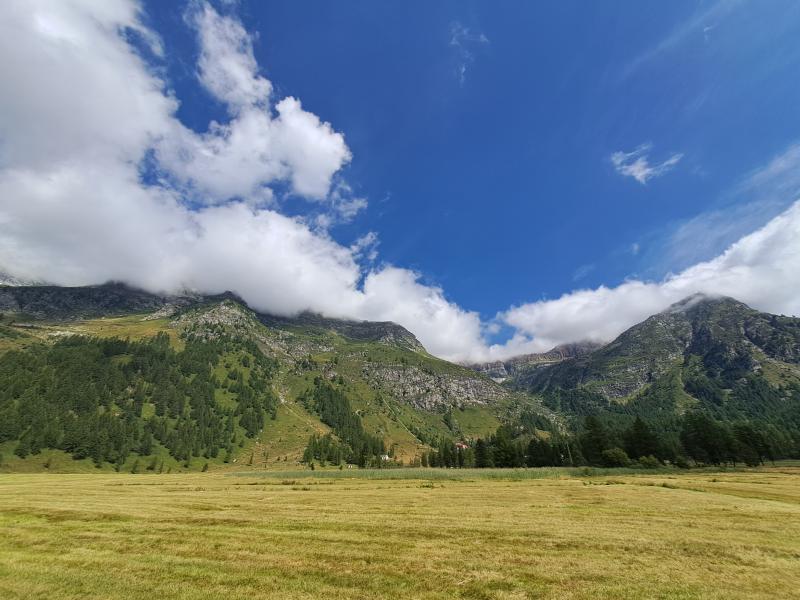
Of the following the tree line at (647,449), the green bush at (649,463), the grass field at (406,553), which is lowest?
the grass field at (406,553)

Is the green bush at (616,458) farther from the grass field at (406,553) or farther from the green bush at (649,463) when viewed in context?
the grass field at (406,553)

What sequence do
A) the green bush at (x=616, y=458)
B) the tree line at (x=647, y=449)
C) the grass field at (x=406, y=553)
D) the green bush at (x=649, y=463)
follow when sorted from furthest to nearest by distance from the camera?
the tree line at (x=647, y=449)
the green bush at (x=616, y=458)
the green bush at (x=649, y=463)
the grass field at (x=406, y=553)

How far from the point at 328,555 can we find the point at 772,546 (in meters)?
21.6

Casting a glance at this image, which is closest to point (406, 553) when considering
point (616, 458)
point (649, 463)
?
point (649, 463)

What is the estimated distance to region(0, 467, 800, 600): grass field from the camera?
1397 cm

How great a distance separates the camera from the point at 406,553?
60.8 feet

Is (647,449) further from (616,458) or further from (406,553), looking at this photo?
A: (406,553)

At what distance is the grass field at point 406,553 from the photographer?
14.0 m

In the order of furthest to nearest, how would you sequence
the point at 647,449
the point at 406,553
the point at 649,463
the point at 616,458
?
the point at 647,449
the point at 616,458
the point at 649,463
the point at 406,553

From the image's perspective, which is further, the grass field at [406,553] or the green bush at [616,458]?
the green bush at [616,458]

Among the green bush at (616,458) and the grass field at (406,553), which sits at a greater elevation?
the green bush at (616,458)

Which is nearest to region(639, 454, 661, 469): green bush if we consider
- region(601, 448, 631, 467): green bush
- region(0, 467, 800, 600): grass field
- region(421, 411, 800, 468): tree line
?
region(421, 411, 800, 468): tree line

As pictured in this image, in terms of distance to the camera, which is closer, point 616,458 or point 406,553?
point 406,553

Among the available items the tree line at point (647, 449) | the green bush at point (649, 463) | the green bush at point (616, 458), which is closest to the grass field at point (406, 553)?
the green bush at point (649, 463)
